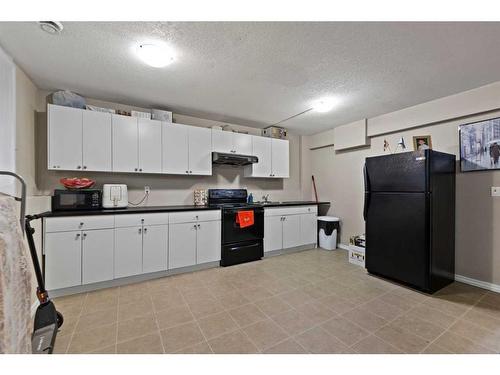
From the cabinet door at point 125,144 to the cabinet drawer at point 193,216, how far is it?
835mm

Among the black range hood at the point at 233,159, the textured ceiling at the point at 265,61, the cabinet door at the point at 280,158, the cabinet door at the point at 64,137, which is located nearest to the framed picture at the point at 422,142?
the textured ceiling at the point at 265,61

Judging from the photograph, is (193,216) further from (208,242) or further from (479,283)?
(479,283)

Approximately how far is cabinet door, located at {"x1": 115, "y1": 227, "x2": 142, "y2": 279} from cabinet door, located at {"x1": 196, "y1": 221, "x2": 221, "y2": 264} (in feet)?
2.45

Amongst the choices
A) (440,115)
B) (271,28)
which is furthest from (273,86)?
(440,115)

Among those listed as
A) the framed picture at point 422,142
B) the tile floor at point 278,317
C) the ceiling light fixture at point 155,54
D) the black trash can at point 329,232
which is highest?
the ceiling light fixture at point 155,54

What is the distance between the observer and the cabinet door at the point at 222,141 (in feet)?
11.7

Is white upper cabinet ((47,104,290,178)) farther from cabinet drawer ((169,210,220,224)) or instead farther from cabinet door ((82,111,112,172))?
cabinet drawer ((169,210,220,224))

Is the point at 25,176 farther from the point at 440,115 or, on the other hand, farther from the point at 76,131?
the point at 440,115

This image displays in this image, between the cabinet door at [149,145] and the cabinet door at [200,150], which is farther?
the cabinet door at [200,150]

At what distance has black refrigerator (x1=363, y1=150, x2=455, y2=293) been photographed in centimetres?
241

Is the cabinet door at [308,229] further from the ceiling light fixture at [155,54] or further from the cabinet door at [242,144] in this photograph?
the ceiling light fixture at [155,54]

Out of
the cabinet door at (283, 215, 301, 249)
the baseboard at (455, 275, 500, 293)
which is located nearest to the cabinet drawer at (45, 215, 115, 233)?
the cabinet door at (283, 215, 301, 249)

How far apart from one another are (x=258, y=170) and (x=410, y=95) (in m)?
2.42

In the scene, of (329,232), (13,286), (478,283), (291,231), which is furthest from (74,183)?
(478,283)
